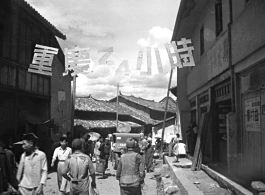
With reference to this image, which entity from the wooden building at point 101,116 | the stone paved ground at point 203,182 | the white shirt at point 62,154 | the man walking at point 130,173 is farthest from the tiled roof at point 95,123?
the man walking at point 130,173

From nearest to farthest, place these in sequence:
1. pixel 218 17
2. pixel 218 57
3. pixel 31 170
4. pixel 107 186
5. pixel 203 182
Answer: pixel 31 170 → pixel 203 182 → pixel 218 57 → pixel 218 17 → pixel 107 186

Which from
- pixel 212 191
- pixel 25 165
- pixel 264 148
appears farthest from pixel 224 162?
pixel 25 165

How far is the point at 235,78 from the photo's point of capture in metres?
8.15

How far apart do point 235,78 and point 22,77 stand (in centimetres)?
1019

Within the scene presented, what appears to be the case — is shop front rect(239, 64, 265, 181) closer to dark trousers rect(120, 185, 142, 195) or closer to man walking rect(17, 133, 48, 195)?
dark trousers rect(120, 185, 142, 195)

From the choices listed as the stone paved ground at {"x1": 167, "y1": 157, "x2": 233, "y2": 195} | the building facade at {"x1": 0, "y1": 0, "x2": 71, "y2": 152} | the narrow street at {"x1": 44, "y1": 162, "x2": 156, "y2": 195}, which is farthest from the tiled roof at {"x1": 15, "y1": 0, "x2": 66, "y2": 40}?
the stone paved ground at {"x1": 167, "y1": 157, "x2": 233, "y2": 195}

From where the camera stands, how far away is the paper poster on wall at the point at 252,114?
265 inches

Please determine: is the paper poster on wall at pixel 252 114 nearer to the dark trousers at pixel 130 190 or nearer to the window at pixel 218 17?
the dark trousers at pixel 130 190

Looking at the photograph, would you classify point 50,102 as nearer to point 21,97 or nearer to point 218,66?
point 21,97

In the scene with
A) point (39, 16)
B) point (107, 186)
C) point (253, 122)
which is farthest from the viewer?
point (39, 16)

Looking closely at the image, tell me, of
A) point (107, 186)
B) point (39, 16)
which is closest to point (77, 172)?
point (107, 186)

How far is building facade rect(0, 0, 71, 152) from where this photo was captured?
13.5 metres

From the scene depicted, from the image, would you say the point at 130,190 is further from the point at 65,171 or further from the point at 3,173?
the point at 3,173

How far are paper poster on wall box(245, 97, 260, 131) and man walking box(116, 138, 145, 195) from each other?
2.72 meters
